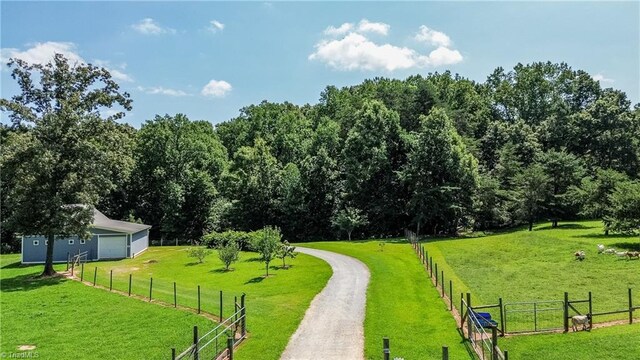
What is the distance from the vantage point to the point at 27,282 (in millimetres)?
34750

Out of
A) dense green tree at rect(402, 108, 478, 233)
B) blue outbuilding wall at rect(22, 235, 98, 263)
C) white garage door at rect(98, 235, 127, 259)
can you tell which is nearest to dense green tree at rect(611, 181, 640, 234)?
dense green tree at rect(402, 108, 478, 233)

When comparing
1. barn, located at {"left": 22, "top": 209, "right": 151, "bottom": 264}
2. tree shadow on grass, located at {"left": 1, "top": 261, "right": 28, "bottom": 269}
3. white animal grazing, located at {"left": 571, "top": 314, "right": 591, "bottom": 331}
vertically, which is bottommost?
tree shadow on grass, located at {"left": 1, "top": 261, "right": 28, "bottom": 269}

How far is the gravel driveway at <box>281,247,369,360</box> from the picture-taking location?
1708 centimetres

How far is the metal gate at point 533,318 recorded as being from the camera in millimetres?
19547

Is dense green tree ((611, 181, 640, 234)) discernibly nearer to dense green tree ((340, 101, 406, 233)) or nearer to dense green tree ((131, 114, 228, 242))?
dense green tree ((340, 101, 406, 233))

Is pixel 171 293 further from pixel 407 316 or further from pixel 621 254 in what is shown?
pixel 621 254

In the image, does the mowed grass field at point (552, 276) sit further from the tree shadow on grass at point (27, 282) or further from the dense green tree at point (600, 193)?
the tree shadow on grass at point (27, 282)

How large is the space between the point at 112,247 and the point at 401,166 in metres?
37.8

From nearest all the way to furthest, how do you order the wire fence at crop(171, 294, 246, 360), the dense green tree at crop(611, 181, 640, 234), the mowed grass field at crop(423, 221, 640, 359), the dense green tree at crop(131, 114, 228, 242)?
the wire fence at crop(171, 294, 246, 360) < the mowed grass field at crop(423, 221, 640, 359) < the dense green tree at crop(611, 181, 640, 234) < the dense green tree at crop(131, 114, 228, 242)

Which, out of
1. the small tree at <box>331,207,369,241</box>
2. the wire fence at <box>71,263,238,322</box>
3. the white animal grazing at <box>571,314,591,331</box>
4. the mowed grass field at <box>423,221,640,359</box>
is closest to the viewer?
the mowed grass field at <box>423,221,640,359</box>

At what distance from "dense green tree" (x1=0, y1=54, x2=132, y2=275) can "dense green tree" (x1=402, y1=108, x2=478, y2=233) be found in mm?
34730

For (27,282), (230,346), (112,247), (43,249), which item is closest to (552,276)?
(230,346)

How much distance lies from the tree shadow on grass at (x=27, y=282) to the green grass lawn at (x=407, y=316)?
22.8 metres

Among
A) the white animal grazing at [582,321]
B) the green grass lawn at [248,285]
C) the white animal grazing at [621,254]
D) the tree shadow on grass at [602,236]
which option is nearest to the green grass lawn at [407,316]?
the green grass lawn at [248,285]
